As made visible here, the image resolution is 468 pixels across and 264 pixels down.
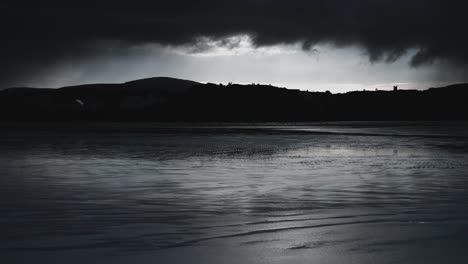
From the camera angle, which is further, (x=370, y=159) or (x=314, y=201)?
(x=370, y=159)

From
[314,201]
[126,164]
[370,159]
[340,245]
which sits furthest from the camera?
[370,159]

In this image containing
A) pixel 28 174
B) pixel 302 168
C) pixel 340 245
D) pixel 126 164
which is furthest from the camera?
pixel 126 164

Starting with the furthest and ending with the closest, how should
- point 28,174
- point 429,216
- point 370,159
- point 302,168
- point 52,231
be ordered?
point 370,159, point 302,168, point 28,174, point 429,216, point 52,231

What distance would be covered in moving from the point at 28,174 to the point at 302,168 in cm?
853

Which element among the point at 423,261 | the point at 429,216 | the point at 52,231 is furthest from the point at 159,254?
the point at 429,216

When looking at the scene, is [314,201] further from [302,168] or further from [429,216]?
[302,168]

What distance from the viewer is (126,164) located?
2017cm

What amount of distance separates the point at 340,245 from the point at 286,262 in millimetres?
1115

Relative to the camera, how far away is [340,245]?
7.21 m

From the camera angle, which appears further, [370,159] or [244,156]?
[244,156]

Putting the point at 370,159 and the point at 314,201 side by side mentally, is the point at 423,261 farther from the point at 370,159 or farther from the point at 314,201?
the point at 370,159

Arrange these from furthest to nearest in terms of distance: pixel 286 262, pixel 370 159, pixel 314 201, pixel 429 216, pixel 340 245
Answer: pixel 370 159, pixel 314 201, pixel 429 216, pixel 340 245, pixel 286 262

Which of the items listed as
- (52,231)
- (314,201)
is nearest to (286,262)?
(52,231)

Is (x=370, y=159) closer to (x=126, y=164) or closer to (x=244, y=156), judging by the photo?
(x=244, y=156)
